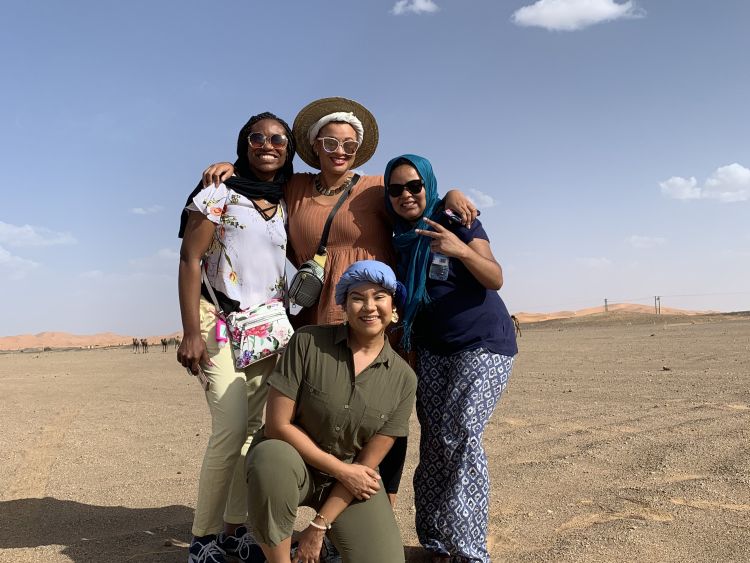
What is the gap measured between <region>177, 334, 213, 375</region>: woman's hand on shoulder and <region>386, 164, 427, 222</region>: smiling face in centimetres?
140

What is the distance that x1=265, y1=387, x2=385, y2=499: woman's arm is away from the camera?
11.2 ft

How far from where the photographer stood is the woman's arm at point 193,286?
404 cm

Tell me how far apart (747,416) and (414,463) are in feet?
12.8

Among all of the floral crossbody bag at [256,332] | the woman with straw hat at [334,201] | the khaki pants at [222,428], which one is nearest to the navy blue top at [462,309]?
the woman with straw hat at [334,201]

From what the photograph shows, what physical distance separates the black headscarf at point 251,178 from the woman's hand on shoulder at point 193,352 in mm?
672

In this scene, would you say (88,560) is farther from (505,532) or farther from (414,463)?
(414,463)

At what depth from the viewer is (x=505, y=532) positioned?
459 cm

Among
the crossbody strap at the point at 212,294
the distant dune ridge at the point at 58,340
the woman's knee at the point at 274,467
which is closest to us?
the woman's knee at the point at 274,467

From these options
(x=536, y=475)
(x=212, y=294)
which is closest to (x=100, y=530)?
(x=212, y=294)

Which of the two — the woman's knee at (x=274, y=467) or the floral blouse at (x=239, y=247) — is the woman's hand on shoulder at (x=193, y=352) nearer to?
the floral blouse at (x=239, y=247)

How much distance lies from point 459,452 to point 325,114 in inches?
90.0

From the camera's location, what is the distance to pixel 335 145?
4230mm

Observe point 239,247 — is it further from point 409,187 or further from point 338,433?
point 338,433

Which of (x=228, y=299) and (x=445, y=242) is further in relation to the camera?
(x=228, y=299)
